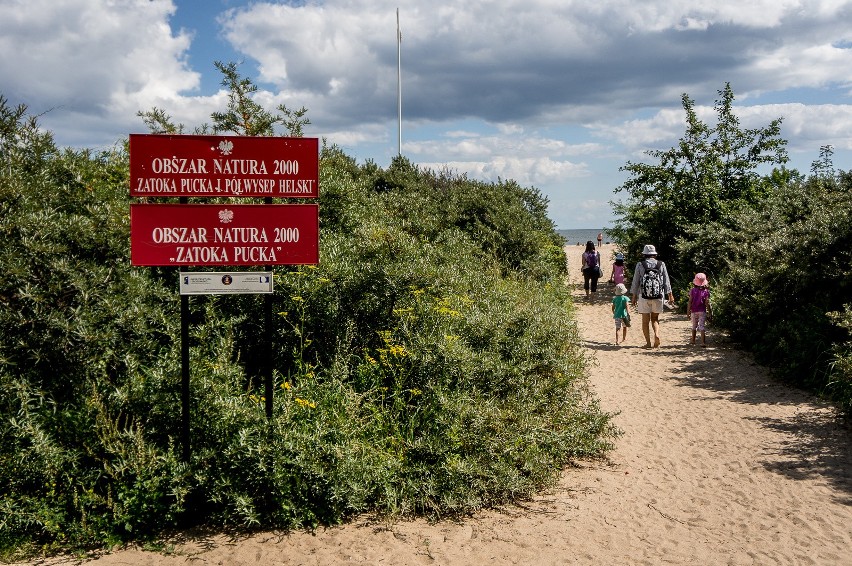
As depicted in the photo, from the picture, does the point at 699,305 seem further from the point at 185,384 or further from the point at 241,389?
the point at 185,384

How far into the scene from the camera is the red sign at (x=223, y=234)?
561cm

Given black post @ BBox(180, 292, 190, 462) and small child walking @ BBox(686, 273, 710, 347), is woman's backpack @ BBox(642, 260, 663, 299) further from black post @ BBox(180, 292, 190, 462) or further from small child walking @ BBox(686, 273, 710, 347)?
black post @ BBox(180, 292, 190, 462)

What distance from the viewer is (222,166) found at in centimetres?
584

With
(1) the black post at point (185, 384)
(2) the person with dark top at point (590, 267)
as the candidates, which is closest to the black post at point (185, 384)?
(1) the black post at point (185, 384)

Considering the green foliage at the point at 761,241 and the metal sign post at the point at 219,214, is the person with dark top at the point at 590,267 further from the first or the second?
the metal sign post at the point at 219,214

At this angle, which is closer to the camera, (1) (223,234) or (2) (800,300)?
(1) (223,234)

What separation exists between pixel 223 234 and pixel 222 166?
600 mm

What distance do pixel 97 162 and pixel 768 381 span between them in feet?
32.3

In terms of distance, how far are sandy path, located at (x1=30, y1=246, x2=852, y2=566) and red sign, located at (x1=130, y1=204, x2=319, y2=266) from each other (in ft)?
7.56

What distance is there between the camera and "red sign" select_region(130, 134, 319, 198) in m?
5.68

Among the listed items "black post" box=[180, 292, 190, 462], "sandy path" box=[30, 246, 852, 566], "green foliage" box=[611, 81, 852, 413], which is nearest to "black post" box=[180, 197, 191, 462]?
"black post" box=[180, 292, 190, 462]

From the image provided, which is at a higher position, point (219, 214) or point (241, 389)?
point (219, 214)

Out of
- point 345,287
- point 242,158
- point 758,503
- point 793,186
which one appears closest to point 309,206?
point 242,158

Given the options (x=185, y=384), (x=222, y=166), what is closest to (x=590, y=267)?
(x=222, y=166)
